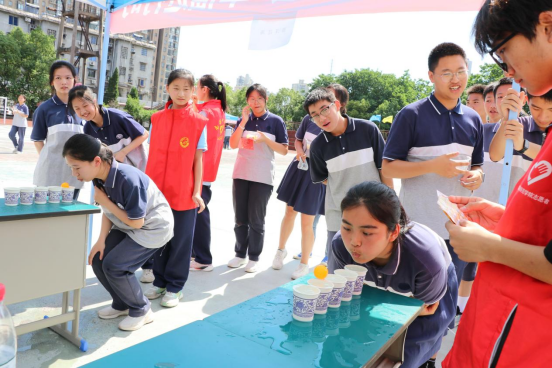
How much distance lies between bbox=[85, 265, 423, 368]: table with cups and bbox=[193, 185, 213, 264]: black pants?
2206 mm

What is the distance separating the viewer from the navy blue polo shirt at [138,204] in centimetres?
242

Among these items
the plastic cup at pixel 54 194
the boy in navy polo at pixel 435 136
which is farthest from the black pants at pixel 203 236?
the boy in navy polo at pixel 435 136

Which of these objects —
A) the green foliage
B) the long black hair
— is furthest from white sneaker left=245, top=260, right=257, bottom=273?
the green foliage

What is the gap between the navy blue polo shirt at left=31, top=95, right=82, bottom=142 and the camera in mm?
3281

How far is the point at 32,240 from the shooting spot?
220cm

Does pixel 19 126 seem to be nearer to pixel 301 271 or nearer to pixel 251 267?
pixel 251 267

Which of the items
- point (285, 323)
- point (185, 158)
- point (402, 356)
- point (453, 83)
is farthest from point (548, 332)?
point (185, 158)

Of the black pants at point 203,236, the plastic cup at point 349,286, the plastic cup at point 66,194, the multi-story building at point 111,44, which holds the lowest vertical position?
the black pants at point 203,236

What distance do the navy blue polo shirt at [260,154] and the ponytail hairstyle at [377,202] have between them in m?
2.28

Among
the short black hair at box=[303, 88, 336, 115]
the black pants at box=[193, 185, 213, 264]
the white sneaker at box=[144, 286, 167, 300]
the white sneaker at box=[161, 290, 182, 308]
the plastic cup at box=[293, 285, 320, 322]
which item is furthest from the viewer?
the black pants at box=[193, 185, 213, 264]

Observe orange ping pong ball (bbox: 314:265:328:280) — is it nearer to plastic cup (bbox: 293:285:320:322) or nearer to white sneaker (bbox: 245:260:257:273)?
plastic cup (bbox: 293:285:320:322)

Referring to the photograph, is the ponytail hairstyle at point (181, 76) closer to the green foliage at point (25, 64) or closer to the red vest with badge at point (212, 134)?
the red vest with badge at point (212, 134)

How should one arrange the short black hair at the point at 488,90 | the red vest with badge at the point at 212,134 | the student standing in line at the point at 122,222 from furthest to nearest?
the red vest with badge at the point at 212,134 → the short black hair at the point at 488,90 → the student standing in line at the point at 122,222

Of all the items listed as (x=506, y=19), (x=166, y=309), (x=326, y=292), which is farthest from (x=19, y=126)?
(x=506, y=19)
